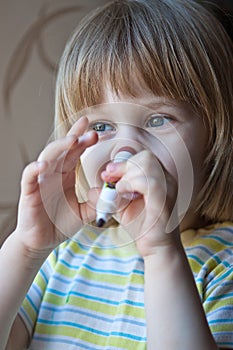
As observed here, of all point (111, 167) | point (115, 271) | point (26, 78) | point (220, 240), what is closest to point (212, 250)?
point (220, 240)

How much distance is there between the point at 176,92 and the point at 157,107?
0.03 m

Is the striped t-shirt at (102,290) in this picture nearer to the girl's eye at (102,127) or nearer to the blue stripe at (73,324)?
the blue stripe at (73,324)

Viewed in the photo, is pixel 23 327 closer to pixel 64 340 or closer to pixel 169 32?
pixel 64 340

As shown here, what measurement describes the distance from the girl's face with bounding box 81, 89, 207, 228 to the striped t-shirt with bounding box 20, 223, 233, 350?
0.09 m

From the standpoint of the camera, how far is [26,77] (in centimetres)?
99

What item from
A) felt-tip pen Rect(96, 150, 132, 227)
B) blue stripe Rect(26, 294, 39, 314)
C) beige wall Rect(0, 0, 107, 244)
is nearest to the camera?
felt-tip pen Rect(96, 150, 132, 227)

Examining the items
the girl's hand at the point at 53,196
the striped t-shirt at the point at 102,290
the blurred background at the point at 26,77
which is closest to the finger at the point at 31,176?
the girl's hand at the point at 53,196

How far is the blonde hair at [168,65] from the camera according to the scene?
717 millimetres

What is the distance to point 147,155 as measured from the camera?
0.59m

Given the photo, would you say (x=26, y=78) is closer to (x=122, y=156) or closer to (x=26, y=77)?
(x=26, y=77)

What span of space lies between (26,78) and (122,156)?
43 cm

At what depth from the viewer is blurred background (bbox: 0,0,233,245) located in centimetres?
96

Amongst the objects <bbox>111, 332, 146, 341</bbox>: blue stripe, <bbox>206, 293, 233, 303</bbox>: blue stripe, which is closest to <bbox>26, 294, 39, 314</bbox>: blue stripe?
<bbox>111, 332, 146, 341</bbox>: blue stripe

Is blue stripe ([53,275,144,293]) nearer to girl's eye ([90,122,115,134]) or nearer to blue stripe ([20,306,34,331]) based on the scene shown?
blue stripe ([20,306,34,331])
